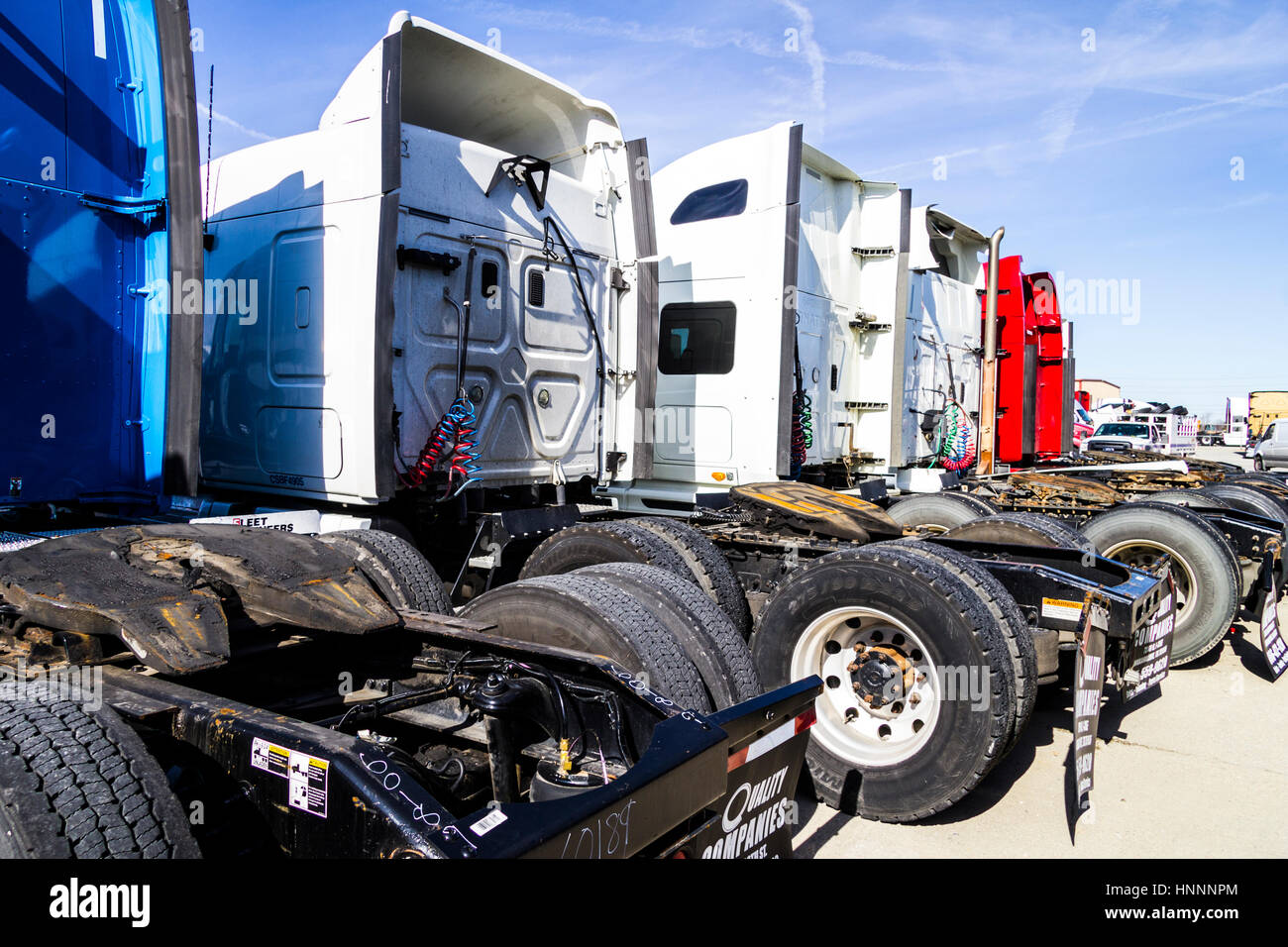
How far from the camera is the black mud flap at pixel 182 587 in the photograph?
7.49ft

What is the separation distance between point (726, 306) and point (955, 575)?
454 centimetres

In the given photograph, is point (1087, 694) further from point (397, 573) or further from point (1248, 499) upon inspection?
point (1248, 499)

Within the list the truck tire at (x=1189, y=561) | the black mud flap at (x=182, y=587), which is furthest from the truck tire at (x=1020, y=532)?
the black mud flap at (x=182, y=587)

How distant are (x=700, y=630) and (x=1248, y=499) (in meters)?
7.99

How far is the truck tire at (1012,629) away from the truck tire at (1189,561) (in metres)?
2.91

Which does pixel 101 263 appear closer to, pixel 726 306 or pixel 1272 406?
pixel 726 306

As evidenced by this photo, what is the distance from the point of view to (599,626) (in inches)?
115

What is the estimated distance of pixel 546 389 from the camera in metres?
6.07

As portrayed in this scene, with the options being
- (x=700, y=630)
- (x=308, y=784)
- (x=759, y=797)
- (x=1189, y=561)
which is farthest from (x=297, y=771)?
(x=1189, y=561)

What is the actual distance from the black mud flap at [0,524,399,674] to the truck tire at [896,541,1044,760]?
2398 mm

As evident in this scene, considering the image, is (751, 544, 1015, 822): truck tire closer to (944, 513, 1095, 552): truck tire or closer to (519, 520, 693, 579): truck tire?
(519, 520, 693, 579): truck tire

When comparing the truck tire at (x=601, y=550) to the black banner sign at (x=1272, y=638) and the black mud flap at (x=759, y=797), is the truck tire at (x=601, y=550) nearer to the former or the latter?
the black mud flap at (x=759, y=797)

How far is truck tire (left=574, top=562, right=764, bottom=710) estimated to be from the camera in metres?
3.04
